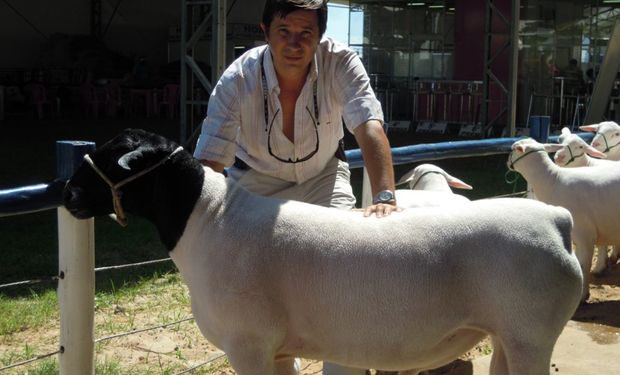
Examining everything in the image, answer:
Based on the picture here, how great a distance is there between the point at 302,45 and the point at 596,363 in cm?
281

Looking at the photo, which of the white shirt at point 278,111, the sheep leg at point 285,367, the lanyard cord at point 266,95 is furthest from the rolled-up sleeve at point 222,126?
the sheep leg at point 285,367

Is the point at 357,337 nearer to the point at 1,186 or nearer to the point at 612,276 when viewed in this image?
the point at 612,276

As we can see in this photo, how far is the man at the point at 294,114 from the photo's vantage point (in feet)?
Result: 10.6

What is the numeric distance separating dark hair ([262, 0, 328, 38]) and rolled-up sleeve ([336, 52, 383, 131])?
199 mm

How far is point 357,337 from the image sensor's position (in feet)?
9.20

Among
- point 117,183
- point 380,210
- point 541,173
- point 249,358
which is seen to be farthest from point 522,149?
point 117,183

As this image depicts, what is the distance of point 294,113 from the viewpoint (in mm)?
3424

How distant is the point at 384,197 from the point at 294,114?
21.7 inches

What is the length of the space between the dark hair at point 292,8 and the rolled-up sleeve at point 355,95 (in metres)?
0.20

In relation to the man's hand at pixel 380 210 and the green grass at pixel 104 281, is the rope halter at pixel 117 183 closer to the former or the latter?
the man's hand at pixel 380 210

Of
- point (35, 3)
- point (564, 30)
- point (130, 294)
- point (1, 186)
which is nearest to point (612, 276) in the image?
point (130, 294)

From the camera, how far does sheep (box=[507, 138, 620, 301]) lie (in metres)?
6.18

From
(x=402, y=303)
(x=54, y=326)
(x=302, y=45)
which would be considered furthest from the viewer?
(x=54, y=326)

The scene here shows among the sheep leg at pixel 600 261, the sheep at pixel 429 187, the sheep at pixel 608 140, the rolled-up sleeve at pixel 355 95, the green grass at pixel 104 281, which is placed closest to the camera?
the rolled-up sleeve at pixel 355 95
